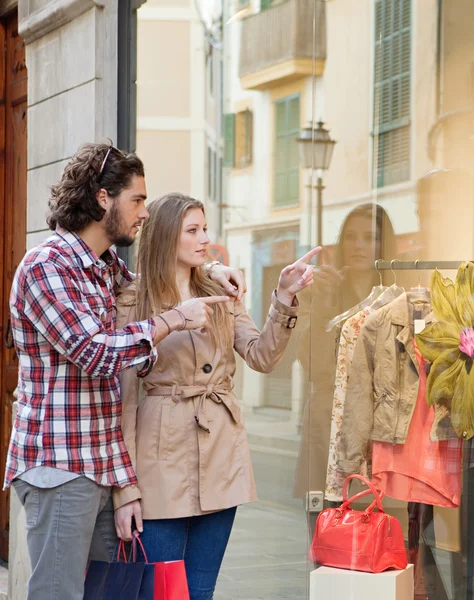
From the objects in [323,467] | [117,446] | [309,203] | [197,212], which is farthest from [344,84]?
[117,446]

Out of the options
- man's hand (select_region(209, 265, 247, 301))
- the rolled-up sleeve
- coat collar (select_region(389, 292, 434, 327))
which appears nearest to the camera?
the rolled-up sleeve

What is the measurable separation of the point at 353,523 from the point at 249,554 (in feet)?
4.02

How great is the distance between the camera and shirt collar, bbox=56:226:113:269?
336 centimetres

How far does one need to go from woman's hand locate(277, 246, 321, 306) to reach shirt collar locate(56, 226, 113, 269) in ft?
1.99

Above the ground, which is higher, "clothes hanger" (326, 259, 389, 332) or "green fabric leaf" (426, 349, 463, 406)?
"clothes hanger" (326, 259, 389, 332)

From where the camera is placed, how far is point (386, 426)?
4039 mm

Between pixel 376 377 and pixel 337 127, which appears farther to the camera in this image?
pixel 337 127

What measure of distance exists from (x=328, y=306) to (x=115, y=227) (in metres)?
1.38

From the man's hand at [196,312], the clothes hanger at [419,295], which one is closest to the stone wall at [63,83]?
the clothes hanger at [419,295]

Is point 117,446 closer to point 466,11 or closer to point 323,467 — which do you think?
point 323,467

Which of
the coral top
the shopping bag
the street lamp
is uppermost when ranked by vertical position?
the street lamp

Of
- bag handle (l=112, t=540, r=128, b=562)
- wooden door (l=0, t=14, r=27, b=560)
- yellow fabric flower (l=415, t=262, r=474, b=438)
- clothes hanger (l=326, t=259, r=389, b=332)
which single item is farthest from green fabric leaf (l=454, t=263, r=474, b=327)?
wooden door (l=0, t=14, r=27, b=560)

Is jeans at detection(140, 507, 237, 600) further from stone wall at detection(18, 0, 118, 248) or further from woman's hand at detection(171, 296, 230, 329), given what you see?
stone wall at detection(18, 0, 118, 248)

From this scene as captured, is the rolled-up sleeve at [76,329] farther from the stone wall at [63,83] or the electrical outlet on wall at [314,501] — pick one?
the stone wall at [63,83]
